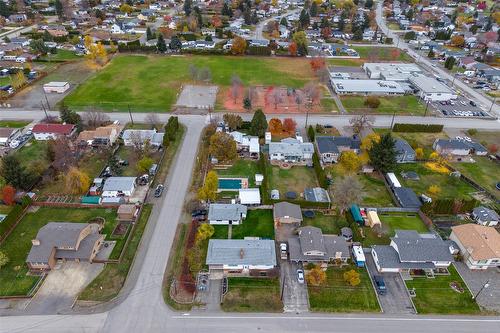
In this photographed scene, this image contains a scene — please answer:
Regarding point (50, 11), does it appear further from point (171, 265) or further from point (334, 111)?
point (171, 265)

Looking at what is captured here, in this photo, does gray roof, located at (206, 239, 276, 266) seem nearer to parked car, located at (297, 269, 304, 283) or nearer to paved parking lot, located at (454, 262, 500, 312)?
parked car, located at (297, 269, 304, 283)

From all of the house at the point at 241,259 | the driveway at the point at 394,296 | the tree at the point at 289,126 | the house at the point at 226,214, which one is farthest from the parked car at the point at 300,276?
the tree at the point at 289,126

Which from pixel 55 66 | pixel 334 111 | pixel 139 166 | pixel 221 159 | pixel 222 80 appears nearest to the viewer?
pixel 139 166

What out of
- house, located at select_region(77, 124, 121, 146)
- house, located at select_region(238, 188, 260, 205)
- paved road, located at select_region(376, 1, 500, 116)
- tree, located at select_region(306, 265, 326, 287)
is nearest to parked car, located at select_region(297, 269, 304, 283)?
tree, located at select_region(306, 265, 326, 287)

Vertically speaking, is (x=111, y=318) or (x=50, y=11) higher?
(x=50, y=11)

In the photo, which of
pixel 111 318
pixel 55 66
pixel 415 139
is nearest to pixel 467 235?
pixel 415 139

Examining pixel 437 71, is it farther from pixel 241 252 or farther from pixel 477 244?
pixel 241 252

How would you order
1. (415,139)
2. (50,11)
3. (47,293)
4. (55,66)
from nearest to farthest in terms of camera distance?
(47,293) < (415,139) < (55,66) < (50,11)
